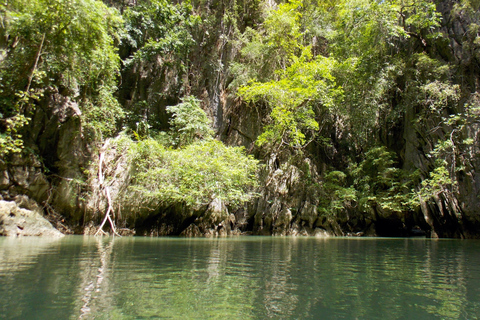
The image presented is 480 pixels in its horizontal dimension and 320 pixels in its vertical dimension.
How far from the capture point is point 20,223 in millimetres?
9680

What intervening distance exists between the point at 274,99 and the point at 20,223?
1259 cm

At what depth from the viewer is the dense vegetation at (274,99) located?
39.5ft

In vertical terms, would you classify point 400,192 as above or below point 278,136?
below

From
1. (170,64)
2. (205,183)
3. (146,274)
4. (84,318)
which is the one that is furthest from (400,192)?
(84,318)

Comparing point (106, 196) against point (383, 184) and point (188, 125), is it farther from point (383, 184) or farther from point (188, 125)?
point (383, 184)

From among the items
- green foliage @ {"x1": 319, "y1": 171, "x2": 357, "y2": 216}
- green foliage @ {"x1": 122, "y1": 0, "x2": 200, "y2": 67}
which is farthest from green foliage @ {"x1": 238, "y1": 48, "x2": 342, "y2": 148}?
green foliage @ {"x1": 122, "y1": 0, "x2": 200, "y2": 67}

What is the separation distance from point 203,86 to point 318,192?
9728mm

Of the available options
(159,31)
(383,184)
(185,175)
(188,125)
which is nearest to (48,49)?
(188,125)

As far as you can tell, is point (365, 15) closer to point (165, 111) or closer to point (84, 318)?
point (165, 111)

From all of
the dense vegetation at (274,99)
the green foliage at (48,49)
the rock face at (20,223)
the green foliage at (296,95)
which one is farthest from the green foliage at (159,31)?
the rock face at (20,223)

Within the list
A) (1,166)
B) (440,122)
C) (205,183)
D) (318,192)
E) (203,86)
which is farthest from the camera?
(203,86)

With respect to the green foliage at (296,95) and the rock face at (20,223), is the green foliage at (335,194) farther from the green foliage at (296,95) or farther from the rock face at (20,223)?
the rock face at (20,223)

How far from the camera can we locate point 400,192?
16578mm

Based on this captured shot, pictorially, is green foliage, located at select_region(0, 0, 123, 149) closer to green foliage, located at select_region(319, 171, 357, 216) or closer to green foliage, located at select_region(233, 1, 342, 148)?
green foliage, located at select_region(233, 1, 342, 148)
